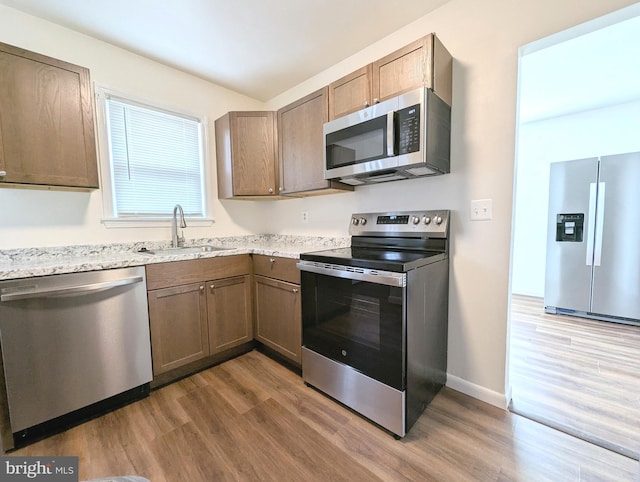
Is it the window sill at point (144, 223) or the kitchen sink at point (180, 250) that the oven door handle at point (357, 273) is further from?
the window sill at point (144, 223)

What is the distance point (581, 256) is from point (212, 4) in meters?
4.27

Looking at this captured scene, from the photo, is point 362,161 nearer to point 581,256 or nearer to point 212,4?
point 212,4

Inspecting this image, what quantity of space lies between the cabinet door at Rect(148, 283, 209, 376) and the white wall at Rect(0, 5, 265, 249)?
0.75 meters

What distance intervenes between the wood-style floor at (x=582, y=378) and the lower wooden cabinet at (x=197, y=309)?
2025mm

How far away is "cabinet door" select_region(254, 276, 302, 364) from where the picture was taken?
196 cm

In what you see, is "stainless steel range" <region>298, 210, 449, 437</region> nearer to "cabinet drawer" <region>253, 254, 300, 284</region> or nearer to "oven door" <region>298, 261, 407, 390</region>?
"oven door" <region>298, 261, 407, 390</region>

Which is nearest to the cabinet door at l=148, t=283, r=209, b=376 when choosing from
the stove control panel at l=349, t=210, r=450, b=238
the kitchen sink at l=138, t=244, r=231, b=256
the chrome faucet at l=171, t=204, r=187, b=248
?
the kitchen sink at l=138, t=244, r=231, b=256

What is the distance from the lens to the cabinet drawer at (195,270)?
179cm

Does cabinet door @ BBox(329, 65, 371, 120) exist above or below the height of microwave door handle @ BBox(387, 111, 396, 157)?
above

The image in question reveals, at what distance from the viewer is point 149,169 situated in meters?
2.33

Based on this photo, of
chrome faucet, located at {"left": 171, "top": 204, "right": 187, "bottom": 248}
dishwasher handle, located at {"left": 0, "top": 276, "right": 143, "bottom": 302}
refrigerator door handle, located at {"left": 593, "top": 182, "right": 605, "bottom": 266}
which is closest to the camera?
dishwasher handle, located at {"left": 0, "top": 276, "right": 143, "bottom": 302}

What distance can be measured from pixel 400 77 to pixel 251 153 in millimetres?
1468

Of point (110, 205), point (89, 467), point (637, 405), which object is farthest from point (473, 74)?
point (89, 467)

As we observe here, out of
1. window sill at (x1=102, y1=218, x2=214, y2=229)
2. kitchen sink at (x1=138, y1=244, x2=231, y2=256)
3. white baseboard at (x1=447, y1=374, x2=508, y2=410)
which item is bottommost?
white baseboard at (x1=447, y1=374, x2=508, y2=410)
